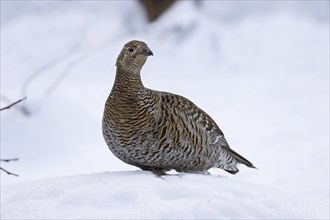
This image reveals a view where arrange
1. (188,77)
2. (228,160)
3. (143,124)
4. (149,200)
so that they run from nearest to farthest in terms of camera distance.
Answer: (149,200), (143,124), (228,160), (188,77)

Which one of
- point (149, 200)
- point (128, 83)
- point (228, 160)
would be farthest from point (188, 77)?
point (149, 200)

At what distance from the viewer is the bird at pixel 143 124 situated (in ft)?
17.4

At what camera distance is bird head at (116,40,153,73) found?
5.32 metres

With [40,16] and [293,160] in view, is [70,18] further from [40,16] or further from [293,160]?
[293,160]

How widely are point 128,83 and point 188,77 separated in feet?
17.9

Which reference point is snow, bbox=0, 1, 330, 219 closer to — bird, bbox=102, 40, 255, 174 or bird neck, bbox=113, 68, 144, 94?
bird, bbox=102, 40, 255, 174

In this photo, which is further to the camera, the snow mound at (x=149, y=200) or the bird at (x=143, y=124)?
the bird at (x=143, y=124)

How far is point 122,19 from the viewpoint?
1148 centimetres

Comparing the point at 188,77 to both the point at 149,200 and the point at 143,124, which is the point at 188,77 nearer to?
the point at 143,124

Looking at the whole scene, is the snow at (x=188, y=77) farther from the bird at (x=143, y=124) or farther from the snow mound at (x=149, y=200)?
the snow mound at (x=149, y=200)

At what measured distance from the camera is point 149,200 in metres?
4.37

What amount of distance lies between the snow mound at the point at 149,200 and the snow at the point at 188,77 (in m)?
2.42

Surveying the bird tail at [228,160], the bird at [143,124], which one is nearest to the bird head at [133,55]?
the bird at [143,124]

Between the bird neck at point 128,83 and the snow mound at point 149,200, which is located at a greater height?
the bird neck at point 128,83
